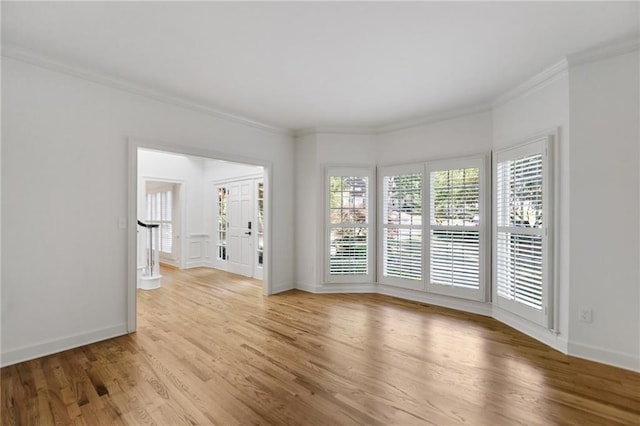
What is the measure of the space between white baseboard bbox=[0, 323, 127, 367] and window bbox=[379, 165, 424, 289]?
3653 mm

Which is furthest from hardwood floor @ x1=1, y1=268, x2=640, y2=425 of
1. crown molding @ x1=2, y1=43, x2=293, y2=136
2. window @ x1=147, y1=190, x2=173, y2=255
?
window @ x1=147, y1=190, x2=173, y2=255

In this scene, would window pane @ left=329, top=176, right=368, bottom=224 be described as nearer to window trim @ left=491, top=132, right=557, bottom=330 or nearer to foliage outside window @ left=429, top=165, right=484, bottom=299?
foliage outside window @ left=429, top=165, right=484, bottom=299

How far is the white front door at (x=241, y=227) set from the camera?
6422 mm

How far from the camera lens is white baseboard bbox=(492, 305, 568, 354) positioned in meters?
2.95

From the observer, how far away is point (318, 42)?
252 cm

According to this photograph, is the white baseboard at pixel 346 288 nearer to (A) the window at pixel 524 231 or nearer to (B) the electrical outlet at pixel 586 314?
(A) the window at pixel 524 231

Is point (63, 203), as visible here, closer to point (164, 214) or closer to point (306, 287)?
point (306, 287)

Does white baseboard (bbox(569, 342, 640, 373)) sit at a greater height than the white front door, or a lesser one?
lesser

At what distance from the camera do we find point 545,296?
3094 mm

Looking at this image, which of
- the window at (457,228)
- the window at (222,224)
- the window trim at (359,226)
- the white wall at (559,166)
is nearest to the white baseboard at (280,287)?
the window trim at (359,226)

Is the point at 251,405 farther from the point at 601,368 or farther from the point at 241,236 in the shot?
the point at 241,236

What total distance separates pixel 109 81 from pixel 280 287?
11.8ft

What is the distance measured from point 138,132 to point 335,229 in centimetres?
306

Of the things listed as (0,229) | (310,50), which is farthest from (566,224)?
(0,229)
